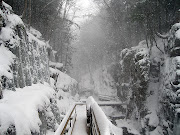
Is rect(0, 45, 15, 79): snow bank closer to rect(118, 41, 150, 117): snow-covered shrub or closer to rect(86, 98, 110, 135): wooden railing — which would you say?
rect(86, 98, 110, 135): wooden railing

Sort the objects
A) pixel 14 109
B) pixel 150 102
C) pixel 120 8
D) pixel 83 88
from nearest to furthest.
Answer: pixel 14 109 → pixel 150 102 → pixel 120 8 → pixel 83 88

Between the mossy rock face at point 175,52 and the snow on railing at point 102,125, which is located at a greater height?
→ the mossy rock face at point 175,52

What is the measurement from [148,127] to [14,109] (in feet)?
34.0

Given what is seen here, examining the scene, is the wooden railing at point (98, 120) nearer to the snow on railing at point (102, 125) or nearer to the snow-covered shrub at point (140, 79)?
the snow on railing at point (102, 125)

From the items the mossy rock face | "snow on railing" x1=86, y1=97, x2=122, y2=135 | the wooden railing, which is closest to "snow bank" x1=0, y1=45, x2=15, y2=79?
the wooden railing

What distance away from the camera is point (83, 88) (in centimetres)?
2869

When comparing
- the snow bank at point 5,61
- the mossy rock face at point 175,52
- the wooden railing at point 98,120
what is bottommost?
the wooden railing at point 98,120

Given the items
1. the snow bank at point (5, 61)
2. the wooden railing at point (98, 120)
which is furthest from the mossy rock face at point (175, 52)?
the snow bank at point (5, 61)

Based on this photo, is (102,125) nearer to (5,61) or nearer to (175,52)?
(5,61)

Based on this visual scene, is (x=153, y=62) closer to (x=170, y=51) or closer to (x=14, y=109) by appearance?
(x=170, y=51)

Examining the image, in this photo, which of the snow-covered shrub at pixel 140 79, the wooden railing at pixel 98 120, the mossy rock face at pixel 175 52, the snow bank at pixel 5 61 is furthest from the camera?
the snow-covered shrub at pixel 140 79

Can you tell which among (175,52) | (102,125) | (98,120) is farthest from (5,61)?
(175,52)

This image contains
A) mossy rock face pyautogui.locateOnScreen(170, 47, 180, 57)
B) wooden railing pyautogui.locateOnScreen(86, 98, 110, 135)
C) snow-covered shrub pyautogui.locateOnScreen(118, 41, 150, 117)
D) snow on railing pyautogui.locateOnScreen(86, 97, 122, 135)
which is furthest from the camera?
snow-covered shrub pyautogui.locateOnScreen(118, 41, 150, 117)

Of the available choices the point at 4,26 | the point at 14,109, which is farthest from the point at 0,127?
the point at 4,26
